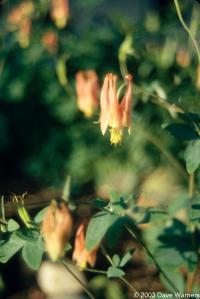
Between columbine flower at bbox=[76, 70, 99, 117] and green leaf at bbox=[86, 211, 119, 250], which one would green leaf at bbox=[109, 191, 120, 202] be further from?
columbine flower at bbox=[76, 70, 99, 117]

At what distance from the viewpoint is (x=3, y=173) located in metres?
4.45

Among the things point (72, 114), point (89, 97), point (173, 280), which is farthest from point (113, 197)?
point (72, 114)

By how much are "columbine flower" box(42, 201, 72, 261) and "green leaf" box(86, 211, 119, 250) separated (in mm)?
55

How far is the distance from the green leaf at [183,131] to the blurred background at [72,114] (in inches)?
81.0

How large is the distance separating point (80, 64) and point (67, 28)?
600 mm

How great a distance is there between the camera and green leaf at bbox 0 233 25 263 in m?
1.30

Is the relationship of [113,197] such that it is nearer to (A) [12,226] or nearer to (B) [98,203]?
(B) [98,203]

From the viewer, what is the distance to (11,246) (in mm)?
1315

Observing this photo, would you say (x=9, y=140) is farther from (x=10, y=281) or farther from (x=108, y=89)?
(x=108, y=89)

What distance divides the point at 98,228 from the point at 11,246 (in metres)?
0.20

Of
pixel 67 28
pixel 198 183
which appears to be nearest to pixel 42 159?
pixel 67 28

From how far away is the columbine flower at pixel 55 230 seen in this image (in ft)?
4.16

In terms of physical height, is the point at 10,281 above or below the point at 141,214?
below


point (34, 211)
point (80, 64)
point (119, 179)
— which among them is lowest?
point (119, 179)
